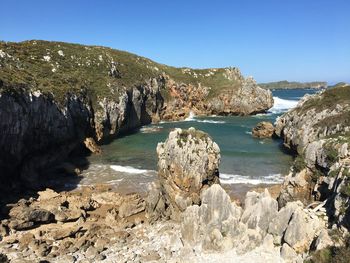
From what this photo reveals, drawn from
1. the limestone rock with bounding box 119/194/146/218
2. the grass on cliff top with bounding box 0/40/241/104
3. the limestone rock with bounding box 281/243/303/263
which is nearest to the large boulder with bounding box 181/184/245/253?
the limestone rock with bounding box 281/243/303/263

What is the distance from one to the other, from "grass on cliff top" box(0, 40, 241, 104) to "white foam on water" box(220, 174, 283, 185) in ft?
85.2

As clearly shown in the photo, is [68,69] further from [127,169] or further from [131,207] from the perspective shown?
[131,207]

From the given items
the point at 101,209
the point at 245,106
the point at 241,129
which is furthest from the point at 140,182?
the point at 245,106

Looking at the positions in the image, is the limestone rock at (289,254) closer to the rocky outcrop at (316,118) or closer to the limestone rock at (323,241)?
the limestone rock at (323,241)

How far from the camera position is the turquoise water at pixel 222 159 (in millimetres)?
41219

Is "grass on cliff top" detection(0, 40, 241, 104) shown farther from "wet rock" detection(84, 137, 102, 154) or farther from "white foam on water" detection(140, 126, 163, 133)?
"white foam on water" detection(140, 126, 163, 133)

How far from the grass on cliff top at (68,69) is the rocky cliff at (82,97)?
0.55ft

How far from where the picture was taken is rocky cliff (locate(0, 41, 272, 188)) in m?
40.7

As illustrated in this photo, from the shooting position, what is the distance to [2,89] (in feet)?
123

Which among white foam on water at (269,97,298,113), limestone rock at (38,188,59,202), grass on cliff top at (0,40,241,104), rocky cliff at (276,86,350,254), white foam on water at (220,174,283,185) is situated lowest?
white foam on water at (220,174,283,185)

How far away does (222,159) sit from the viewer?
49219 millimetres

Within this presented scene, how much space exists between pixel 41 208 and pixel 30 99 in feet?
57.6

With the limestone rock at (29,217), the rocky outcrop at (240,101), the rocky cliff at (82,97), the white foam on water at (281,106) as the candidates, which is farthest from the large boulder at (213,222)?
the white foam on water at (281,106)

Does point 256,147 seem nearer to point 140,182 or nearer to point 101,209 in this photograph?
point 140,182
